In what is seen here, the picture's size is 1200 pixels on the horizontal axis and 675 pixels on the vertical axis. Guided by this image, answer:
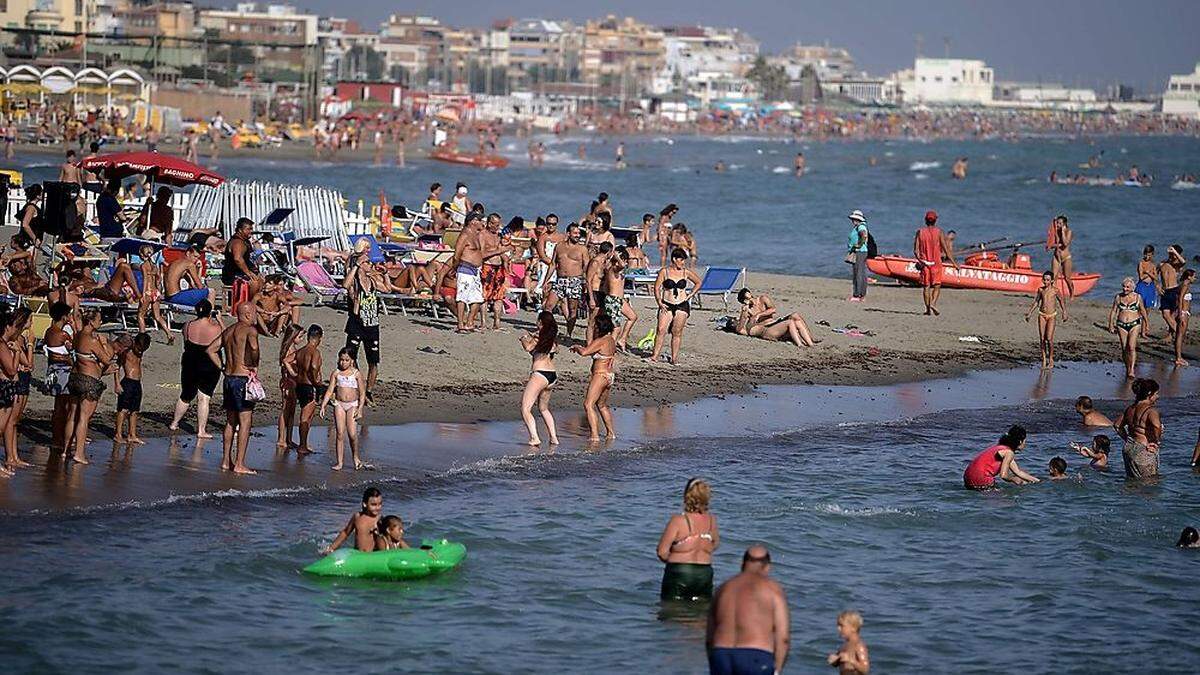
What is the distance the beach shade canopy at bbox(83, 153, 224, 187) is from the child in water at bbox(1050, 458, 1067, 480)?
36.7ft

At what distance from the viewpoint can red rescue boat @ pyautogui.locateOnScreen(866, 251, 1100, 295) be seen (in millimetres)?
27359

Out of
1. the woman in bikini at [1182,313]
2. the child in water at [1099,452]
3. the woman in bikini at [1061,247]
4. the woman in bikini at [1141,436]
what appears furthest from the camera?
the woman in bikini at [1061,247]

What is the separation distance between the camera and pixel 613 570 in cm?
1229

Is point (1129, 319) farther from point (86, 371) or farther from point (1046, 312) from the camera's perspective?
point (86, 371)

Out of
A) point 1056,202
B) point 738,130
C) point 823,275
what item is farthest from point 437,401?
point 738,130

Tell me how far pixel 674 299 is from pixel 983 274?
10.2m

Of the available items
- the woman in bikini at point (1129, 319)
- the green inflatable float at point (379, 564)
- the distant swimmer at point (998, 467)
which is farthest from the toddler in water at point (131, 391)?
the woman in bikini at point (1129, 319)

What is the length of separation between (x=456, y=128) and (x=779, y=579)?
96290 mm

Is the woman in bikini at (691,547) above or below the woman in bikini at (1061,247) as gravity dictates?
below

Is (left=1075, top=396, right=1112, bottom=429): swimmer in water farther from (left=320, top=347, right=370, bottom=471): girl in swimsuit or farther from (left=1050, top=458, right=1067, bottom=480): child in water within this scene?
(left=320, top=347, right=370, bottom=471): girl in swimsuit

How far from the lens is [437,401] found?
55.3 ft

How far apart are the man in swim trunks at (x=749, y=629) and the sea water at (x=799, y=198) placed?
24061mm

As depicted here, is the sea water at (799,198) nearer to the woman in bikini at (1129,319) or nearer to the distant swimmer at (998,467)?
A: the woman in bikini at (1129,319)

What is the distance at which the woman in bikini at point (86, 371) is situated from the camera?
510 inches
